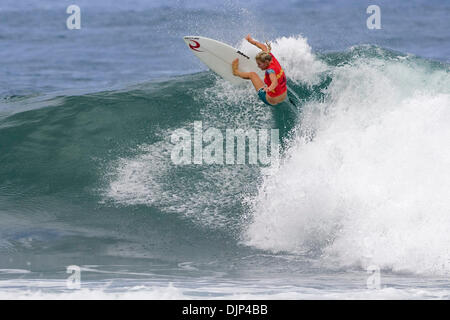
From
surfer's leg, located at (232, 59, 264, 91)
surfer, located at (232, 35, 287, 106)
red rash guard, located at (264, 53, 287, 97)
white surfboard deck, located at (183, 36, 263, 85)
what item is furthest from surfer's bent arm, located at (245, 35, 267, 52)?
white surfboard deck, located at (183, 36, 263, 85)

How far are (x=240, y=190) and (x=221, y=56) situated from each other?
2.37 meters

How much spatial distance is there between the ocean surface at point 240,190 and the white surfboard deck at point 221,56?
416 millimetres

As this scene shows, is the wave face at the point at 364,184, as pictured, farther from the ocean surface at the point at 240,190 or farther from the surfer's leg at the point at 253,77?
the surfer's leg at the point at 253,77

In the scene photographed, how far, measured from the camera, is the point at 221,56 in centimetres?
1152

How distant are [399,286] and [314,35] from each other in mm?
20695

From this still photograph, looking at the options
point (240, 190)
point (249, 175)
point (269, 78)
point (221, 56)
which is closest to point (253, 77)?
point (269, 78)

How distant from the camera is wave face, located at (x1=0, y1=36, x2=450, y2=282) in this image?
895cm

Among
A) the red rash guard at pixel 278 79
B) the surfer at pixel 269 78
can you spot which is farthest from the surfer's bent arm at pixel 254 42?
the red rash guard at pixel 278 79

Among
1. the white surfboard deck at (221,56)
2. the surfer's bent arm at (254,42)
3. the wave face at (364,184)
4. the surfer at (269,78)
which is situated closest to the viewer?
the wave face at (364,184)

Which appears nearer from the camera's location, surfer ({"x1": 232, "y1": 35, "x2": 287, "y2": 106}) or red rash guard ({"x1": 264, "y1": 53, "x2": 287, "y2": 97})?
surfer ({"x1": 232, "y1": 35, "x2": 287, "y2": 106})

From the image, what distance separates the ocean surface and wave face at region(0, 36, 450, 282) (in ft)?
0.09

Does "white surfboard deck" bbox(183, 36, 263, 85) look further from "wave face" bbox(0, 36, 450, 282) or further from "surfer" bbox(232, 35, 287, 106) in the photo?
"surfer" bbox(232, 35, 287, 106)

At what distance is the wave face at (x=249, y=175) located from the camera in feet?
29.3

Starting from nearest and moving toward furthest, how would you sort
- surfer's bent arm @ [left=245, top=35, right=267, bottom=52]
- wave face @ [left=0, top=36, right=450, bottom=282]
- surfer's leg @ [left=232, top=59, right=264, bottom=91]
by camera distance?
wave face @ [left=0, top=36, right=450, bottom=282] → surfer's bent arm @ [left=245, top=35, right=267, bottom=52] → surfer's leg @ [left=232, top=59, right=264, bottom=91]
